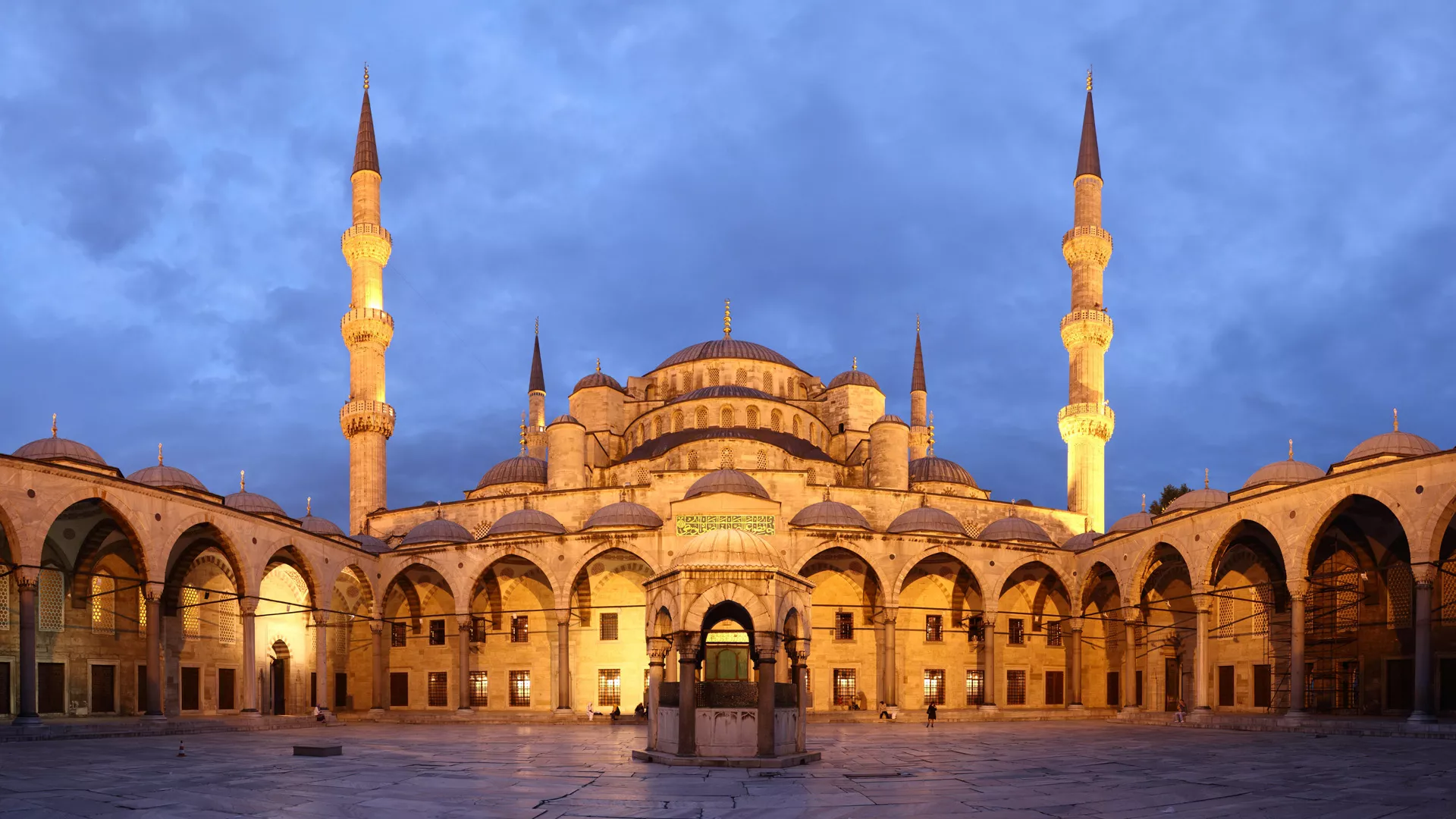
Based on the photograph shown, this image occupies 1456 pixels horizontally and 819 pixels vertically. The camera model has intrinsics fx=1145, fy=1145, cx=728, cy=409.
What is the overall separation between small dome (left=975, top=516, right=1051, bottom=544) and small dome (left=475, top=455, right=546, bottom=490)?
16.4 m

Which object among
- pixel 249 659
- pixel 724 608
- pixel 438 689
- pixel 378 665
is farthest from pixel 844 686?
pixel 724 608

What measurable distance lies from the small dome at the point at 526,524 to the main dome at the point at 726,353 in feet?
36.4

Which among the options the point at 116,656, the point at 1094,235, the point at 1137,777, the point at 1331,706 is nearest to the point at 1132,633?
the point at 1331,706

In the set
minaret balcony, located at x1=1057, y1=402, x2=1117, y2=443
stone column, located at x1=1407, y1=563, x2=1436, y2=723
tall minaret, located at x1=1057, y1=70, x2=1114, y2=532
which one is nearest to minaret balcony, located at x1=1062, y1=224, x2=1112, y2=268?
tall minaret, located at x1=1057, y1=70, x2=1114, y2=532

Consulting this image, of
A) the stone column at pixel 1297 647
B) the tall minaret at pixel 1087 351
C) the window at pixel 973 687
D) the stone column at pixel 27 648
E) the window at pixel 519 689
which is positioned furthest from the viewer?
the tall minaret at pixel 1087 351

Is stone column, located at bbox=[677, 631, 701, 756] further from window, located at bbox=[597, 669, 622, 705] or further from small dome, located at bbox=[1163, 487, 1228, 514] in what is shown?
small dome, located at bbox=[1163, 487, 1228, 514]

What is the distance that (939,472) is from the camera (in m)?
41.5

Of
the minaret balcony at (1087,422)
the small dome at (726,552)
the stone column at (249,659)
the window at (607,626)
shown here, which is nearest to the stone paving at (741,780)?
the small dome at (726,552)

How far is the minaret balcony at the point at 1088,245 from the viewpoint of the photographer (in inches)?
1512

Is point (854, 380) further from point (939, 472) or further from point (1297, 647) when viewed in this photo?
point (1297, 647)

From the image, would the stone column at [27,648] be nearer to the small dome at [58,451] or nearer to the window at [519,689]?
the small dome at [58,451]

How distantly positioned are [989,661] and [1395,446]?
11.4 m

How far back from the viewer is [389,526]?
124ft

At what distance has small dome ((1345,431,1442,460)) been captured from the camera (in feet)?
89.1
